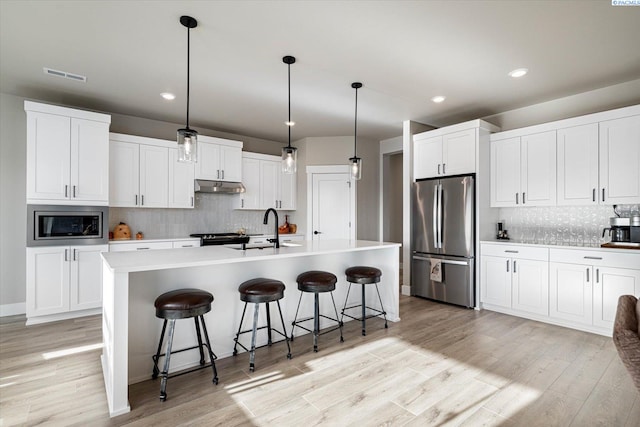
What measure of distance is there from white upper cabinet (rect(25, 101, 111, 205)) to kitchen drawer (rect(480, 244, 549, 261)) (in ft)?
16.9

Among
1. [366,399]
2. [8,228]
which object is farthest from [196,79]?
[366,399]

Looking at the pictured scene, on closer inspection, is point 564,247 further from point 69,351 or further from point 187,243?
point 69,351

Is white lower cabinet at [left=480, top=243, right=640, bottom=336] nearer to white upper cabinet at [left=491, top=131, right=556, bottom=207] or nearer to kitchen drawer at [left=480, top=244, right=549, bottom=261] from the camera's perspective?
kitchen drawer at [left=480, top=244, right=549, bottom=261]

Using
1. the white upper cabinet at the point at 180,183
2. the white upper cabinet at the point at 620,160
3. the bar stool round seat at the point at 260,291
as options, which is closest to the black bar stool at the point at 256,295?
the bar stool round seat at the point at 260,291

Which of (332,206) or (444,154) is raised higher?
(444,154)

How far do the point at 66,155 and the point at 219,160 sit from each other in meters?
2.08

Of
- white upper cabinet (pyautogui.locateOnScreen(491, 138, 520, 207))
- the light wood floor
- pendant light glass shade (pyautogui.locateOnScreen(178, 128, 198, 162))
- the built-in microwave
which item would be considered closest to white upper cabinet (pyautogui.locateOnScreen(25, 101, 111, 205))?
the built-in microwave

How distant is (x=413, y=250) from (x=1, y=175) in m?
5.68

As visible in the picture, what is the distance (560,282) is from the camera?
12.0 feet

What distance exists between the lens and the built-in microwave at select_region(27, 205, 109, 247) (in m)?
3.75

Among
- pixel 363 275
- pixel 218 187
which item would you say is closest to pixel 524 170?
pixel 363 275

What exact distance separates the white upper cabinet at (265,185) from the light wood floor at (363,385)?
3.25 meters

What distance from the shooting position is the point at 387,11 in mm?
2361

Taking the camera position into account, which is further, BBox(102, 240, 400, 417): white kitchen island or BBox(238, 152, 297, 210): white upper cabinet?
BBox(238, 152, 297, 210): white upper cabinet
